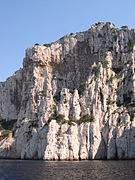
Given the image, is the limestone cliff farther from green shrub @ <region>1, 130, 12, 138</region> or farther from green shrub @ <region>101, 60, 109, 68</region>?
green shrub @ <region>101, 60, 109, 68</region>

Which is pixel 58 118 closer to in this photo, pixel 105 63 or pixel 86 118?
pixel 86 118

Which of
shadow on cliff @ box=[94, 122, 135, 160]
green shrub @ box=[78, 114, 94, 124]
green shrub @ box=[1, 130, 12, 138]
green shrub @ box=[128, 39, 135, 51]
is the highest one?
green shrub @ box=[128, 39, 135, 51]

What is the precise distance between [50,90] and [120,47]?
43.2 meters

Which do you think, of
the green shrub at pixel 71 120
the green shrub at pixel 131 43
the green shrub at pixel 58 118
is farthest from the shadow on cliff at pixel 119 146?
the green shrub at pixel 131 43

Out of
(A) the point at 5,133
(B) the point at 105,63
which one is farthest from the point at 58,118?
(A) the point at 5,133

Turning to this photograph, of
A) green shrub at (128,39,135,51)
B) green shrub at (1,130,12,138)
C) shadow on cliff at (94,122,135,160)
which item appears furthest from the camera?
green shrub at (1,130,12,138)

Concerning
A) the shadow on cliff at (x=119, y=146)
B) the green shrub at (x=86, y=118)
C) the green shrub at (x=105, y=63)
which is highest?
the green shrub at (x=105, y=63)

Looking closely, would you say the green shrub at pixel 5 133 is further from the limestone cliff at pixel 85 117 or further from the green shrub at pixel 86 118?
the green shrub at pixel 86 118

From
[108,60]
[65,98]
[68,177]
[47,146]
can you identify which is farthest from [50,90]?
[68,177]

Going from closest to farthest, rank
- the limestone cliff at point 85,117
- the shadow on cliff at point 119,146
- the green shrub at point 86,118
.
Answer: the shadow on cliff at point 119,146 → the limestone cliff at point 85,117 → the green shrub at point 86,118

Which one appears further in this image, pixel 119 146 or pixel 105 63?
pixel 105 63

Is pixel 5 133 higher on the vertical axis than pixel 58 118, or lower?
lower

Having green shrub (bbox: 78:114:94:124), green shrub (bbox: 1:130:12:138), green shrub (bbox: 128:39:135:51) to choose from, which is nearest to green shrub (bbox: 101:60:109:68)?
green shrub (bbox: 128:39:135:51)

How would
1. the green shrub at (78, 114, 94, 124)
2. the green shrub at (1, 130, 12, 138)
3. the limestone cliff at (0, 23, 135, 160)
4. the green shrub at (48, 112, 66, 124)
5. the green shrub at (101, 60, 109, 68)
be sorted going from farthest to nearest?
the green shrub at (1, 130, 12, 138), the green shrub at (101, 60, 109, 68), the green shrub at (48, 112, 66, 124), the green shrub at (78, 114, 94, 124), the limestone cliff at (0, 23, 135, 160)
